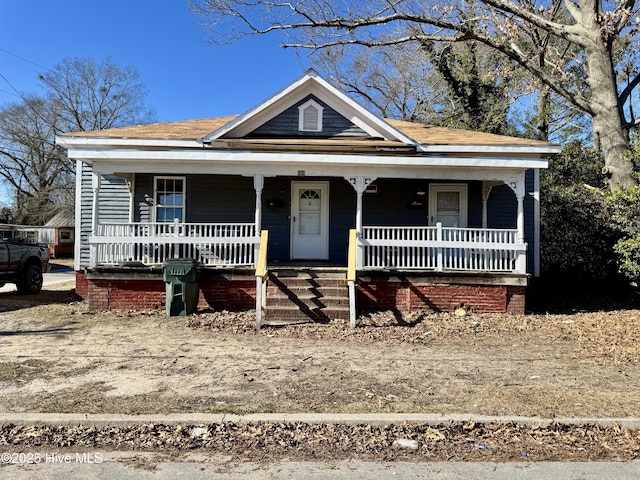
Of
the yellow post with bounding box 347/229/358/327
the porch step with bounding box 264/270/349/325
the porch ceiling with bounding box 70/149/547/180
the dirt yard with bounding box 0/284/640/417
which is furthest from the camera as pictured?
the porch ceiling with bounding box 70/149/547/180

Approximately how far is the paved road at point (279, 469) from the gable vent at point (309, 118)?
9.51 m

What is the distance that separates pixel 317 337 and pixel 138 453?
4181mm

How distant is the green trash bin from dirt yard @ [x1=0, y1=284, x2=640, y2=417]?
0.24 meters

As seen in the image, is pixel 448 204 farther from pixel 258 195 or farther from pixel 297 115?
pixel 258 195

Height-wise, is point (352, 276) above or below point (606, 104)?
below

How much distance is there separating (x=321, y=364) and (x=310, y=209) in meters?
6.89

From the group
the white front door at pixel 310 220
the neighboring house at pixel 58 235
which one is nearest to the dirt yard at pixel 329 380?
the white front door at pixel 310 220

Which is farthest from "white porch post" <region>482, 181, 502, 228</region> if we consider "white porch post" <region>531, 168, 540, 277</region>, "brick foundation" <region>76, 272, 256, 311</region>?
"brick foundation" <region>76, 272, 256, 311</region>

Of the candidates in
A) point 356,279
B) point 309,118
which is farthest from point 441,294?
point 309,118

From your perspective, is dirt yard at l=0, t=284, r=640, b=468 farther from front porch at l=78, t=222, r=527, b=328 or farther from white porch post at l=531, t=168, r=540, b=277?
white porch post at l=531, t=168, r=540, b=277

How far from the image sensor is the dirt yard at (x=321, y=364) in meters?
4.66

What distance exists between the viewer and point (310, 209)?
12.5 metres

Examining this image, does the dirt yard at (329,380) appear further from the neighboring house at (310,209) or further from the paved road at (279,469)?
the neighboring house at (310,209)

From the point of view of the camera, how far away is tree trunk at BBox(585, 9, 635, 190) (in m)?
12.9
